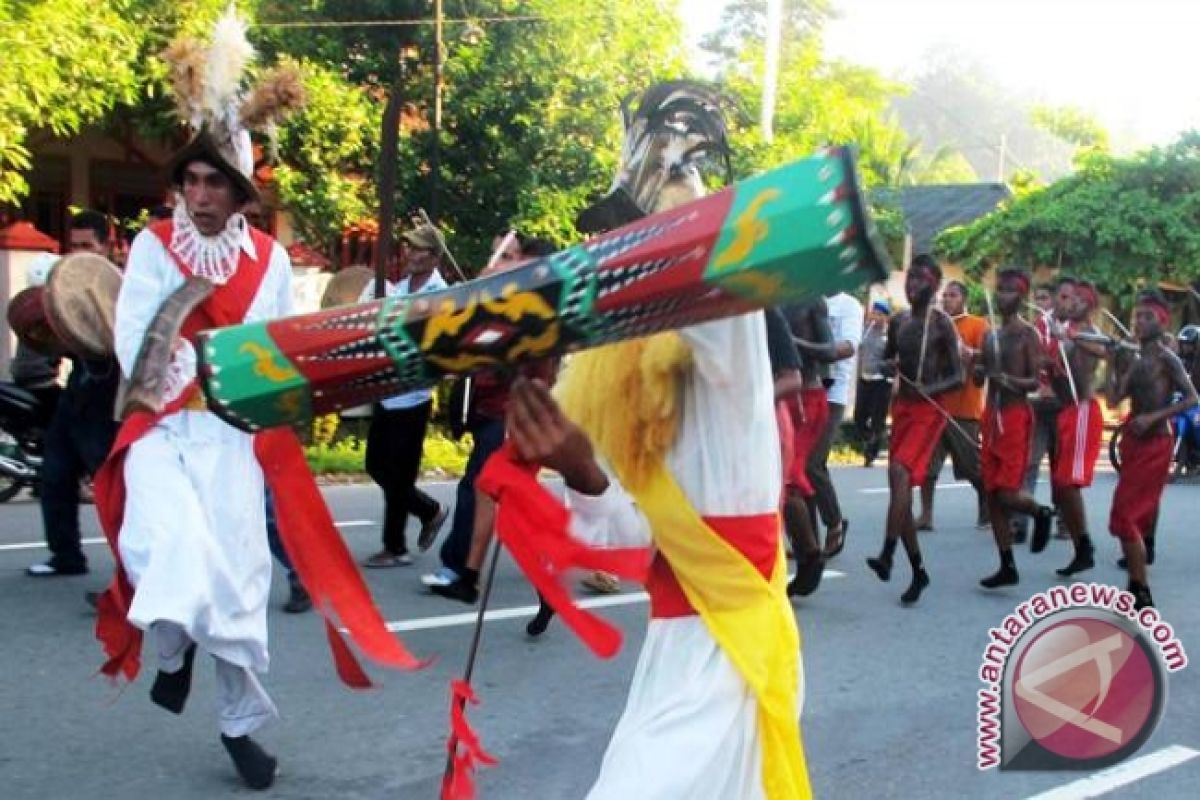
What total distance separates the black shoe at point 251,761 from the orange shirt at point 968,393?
4.78 m

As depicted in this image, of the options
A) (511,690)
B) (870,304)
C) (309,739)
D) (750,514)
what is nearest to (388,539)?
(511,690)

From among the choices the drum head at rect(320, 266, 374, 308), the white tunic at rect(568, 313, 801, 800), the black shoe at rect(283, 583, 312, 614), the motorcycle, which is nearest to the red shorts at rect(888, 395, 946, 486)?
the black shoe at rect(283, 583, 312, 614)

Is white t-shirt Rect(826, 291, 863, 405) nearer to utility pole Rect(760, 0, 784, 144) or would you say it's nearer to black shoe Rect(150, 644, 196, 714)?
black shoe Rect(150, 644, 196, 714)

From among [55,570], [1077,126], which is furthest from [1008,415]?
[1077,126]

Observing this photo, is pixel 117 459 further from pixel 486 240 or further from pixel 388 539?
pixel 486 240

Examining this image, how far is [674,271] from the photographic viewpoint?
199 centimetres

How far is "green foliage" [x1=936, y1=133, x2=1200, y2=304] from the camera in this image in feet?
71.8

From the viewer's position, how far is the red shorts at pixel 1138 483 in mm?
7008

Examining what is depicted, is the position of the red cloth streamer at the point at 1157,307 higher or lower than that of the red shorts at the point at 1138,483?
higher

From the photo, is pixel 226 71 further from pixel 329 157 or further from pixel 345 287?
pixel 329 157

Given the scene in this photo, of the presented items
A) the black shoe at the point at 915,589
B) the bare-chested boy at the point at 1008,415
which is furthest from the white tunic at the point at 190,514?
the bare-chested boy at the point at 1008,415

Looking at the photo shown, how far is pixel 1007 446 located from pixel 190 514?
520 cm

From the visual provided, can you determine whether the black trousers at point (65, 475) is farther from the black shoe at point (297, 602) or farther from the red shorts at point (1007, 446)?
the red shorts at point (1007, 446)

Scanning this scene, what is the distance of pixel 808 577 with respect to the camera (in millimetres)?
6828
